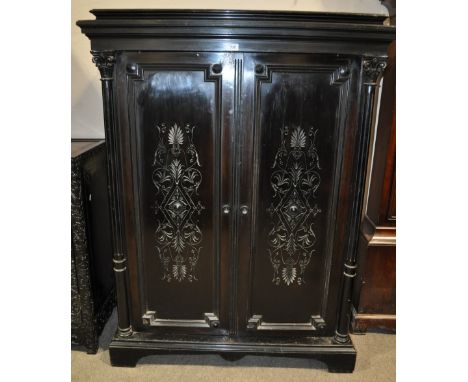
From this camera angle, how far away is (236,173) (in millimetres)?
1461

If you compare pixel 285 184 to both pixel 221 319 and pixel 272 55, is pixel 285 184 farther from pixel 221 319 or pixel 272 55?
pixel 221 319

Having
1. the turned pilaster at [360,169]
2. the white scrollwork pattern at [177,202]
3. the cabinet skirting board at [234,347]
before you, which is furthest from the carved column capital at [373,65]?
the cabinet skirting board at [234,347]

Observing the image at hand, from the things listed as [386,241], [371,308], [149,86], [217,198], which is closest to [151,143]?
[149,86]

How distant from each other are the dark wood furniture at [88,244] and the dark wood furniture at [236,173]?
0.69 feet

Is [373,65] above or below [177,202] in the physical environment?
above

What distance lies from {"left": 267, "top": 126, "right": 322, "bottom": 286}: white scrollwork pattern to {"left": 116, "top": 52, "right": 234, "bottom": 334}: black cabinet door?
22 centimetres

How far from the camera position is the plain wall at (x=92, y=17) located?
6.28 feet

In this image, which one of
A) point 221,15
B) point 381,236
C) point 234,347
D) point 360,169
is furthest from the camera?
point 381,236

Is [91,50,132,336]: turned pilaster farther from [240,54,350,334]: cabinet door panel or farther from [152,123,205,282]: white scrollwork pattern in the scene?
[240,54,350,334]: cabinet door panel

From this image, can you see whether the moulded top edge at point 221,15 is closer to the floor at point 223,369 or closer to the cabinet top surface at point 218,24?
the cabinet top surface at point 218,24

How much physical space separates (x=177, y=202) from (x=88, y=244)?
56 centimetres

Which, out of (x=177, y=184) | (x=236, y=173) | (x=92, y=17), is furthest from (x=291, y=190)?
(x=92, y=17)

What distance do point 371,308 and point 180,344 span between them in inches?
43.2

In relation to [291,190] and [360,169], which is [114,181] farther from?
[360,169]
